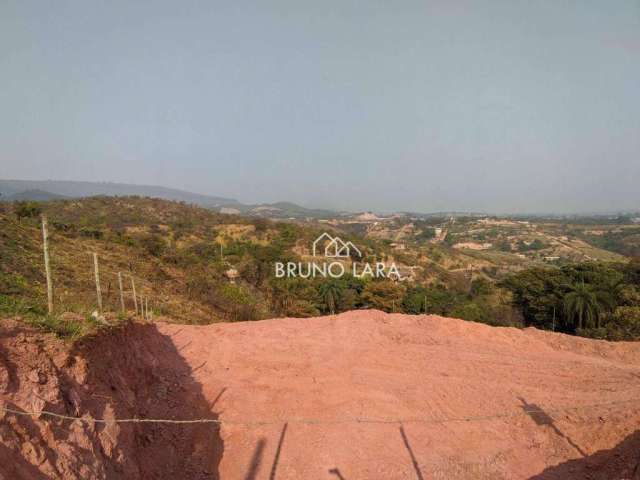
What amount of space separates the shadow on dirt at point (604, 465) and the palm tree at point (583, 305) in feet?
47.3

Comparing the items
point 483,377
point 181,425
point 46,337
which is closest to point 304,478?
point 181,425

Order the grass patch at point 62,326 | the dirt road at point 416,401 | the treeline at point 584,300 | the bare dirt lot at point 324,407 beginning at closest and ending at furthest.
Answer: the bare dirt lot at point 324,407 < the grass patch at point 62,326 < the dirt road at point 416,401 < the treeline at point 584,300

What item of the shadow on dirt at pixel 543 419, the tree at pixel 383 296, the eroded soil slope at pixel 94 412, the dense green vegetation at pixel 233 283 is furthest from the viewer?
the tree at pixel 383 296

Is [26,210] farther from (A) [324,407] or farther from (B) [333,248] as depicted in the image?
(B) [333,248]

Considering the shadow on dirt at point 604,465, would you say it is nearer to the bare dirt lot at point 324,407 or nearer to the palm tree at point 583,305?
the bare dirt lot at point 324,407

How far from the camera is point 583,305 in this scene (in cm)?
1966

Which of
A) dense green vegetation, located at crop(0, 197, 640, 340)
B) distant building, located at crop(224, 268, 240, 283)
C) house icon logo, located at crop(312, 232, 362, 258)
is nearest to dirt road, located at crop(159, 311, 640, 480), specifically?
dense green vegetation, located at crop(0, 197, 640, 340)

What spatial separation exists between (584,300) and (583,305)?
25cm

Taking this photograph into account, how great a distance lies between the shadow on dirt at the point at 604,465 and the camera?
249 inches

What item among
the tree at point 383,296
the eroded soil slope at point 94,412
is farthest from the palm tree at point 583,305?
the eroded soil slope at point 94,412

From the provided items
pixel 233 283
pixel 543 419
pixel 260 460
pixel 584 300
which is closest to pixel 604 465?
pixel 543 419

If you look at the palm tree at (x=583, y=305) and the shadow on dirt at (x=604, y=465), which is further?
the palm tree at (x=583, y=305)

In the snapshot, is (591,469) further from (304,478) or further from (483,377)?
(304,478)

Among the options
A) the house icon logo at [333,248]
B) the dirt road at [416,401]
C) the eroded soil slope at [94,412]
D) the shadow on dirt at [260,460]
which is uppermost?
the eroded soil slope at [94,412]
